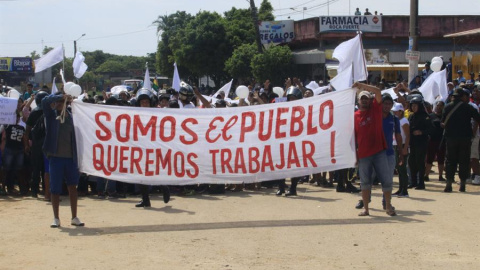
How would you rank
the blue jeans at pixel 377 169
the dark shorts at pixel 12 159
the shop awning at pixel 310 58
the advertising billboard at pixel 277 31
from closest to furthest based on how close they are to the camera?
the blue jeans at pixel 377 169 < the dark shorts at pixel 12 159 < the shop awning at pixel 310 58 < the advertising billboard at pixel 277 31

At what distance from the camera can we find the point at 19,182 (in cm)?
1384

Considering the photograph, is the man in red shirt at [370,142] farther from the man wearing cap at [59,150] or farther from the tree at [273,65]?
the tree at [273,65]

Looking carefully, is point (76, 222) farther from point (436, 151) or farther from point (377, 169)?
point (436, 151)

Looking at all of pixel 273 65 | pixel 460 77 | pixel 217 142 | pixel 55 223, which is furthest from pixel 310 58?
pixel 55 223

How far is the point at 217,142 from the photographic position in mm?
10570

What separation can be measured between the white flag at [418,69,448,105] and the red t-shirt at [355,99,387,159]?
6.98 metres

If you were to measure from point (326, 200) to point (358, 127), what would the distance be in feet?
7.74

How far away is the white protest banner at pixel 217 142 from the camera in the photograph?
34.4ft

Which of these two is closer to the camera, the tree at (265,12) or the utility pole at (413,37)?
the utility pole at (413,37)

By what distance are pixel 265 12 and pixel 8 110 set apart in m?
43.7

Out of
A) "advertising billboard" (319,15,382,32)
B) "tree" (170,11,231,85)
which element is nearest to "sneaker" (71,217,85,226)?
"advertising billboard" (319,15,382,32)

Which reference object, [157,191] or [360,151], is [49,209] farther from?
[360,151]

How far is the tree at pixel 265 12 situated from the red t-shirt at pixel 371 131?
4543 centimetres

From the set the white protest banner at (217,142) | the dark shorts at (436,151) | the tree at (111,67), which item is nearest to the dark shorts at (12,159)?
the white protest banner at (217,142)
